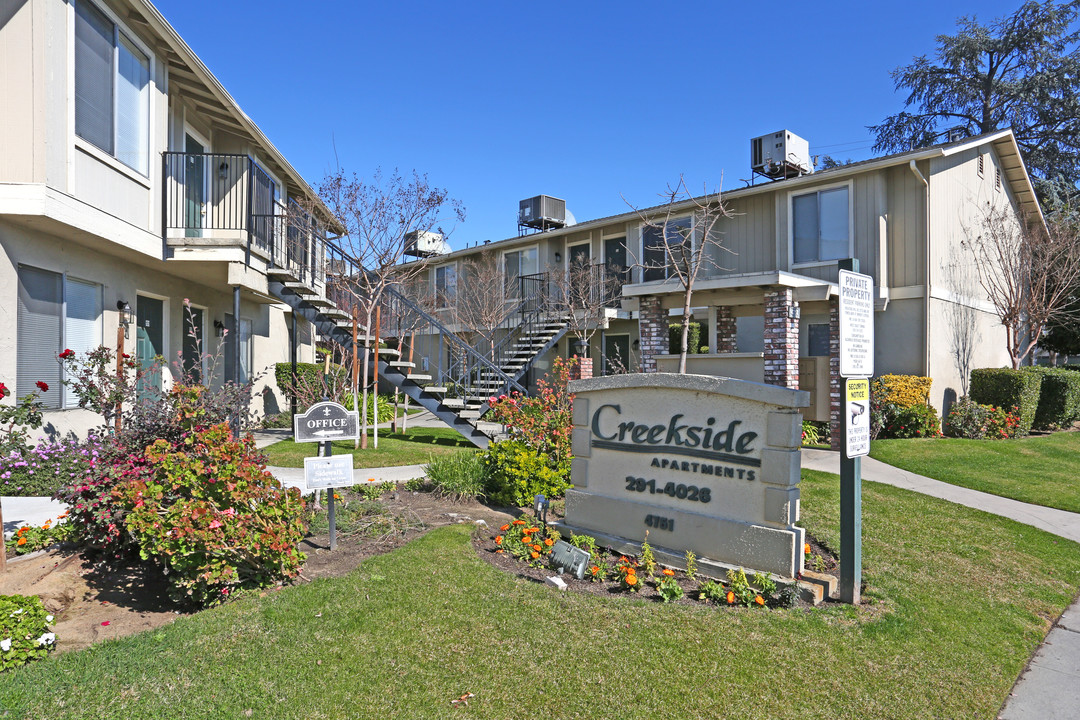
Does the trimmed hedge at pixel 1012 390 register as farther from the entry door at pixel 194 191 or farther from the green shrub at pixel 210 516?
the entry door at pixel 194 191

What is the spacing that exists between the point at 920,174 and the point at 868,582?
1156cm

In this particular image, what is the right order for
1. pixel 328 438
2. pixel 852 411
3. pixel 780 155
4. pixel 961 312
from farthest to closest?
1. pixel 780 155
2. pixel 961 312
3. pixel 328 438
4. pixel 852 411

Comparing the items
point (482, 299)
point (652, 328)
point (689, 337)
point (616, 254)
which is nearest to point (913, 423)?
point (652, 328)

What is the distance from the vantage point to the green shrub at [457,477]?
293 inches

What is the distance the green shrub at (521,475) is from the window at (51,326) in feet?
16.9

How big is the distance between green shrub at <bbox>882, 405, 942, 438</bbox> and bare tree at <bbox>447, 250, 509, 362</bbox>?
11411mm

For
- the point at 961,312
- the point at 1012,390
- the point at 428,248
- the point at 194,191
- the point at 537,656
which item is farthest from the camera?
the point at 428,248

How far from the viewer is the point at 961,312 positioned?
15109 millimetres

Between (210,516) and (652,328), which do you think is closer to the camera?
(210,516)

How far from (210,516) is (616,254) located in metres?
17.4

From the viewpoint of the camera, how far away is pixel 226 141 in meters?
12.9

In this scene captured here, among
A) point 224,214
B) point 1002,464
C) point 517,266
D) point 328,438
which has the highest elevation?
Result: point 517,266

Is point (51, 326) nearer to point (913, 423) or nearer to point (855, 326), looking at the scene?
point (855, 326)

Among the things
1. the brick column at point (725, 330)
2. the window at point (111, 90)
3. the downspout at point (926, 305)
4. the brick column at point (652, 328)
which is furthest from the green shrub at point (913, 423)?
the window at point (111, 90)
